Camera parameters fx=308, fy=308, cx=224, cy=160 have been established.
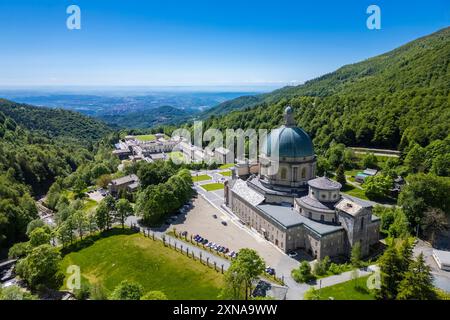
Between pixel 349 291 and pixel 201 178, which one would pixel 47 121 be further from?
pixel 349 291

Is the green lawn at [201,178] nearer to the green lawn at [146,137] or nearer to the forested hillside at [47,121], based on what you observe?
the green lawn at [146,137]

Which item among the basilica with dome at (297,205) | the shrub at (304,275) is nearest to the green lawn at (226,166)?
the basilica with dome at (297,205)

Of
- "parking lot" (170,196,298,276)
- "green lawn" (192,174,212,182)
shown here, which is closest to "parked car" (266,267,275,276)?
"parking lot" (170,196,298,276)

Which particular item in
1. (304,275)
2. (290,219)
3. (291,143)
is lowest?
(304,275)

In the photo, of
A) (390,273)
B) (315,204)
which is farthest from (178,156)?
(390,273)

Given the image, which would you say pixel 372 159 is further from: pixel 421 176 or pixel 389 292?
pixel 389 292

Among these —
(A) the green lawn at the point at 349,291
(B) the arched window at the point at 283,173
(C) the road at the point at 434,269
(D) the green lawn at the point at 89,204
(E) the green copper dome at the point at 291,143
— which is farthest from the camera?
(D) the green lawn at the point at 89,204

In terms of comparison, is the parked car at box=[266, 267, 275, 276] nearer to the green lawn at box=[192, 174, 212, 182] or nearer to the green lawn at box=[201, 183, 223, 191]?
the green lawn at box=[201, 183, 223, 191]
